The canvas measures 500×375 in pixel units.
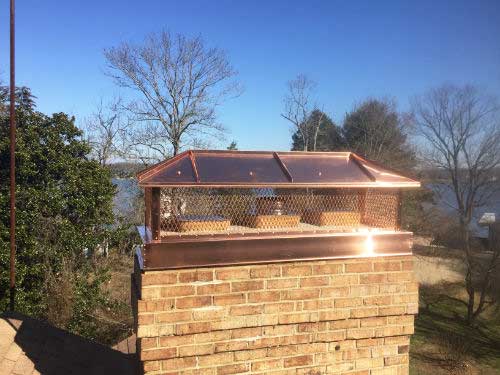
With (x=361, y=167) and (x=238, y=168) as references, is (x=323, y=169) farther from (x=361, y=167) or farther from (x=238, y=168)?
(x=238, y=168)

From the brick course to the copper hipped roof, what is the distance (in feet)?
1.43

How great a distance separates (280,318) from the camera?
1977 mm

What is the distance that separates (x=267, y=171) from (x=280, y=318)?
2.60 feet

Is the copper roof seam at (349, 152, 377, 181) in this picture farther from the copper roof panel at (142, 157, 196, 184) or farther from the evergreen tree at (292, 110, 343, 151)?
the evergreen tree at (292, 110, 343, 151)

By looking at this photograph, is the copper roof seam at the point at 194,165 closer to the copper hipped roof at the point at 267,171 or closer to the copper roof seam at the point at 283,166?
the copper hipped roof at the point at 267,171

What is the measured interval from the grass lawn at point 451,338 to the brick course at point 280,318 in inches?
523

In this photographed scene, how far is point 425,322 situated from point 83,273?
48.5ft

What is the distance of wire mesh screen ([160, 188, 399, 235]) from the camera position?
218cm

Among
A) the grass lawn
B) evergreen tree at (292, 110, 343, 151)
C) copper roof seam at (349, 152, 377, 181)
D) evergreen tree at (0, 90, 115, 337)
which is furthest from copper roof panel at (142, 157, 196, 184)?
evergreen tree at (292, 110, 343, 151)

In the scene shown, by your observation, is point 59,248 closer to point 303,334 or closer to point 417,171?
point 303,334

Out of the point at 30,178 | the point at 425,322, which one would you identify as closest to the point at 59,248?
the point at 30,178

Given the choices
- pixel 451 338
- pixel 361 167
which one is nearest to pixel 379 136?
pixel 451 338

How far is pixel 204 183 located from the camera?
192 centimetres

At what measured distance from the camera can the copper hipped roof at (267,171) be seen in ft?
6.37
